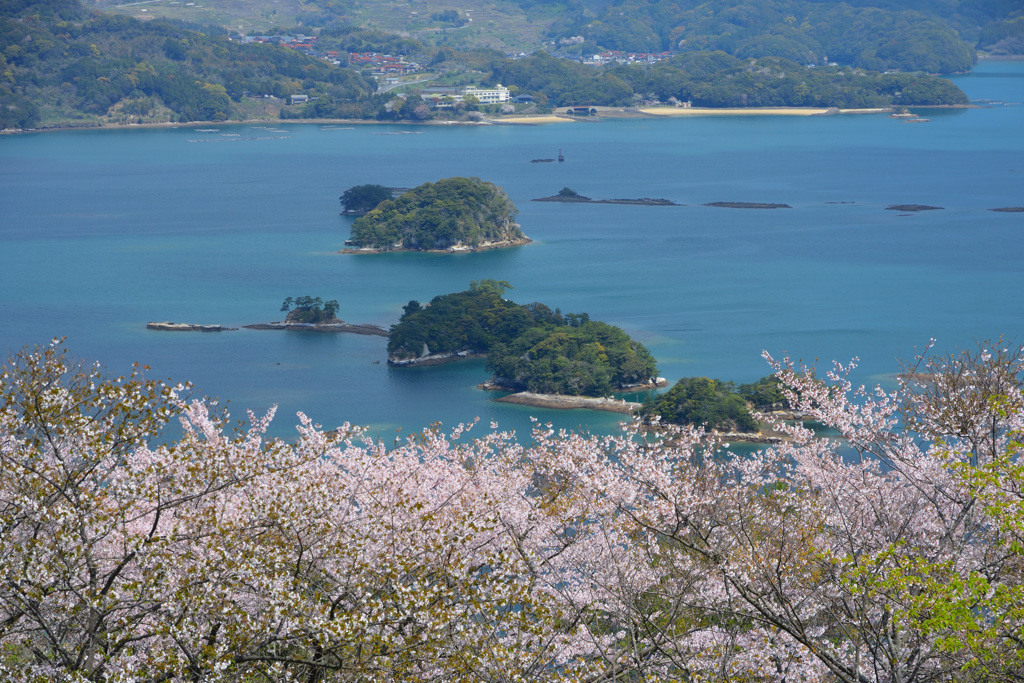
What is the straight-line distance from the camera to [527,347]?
134ft

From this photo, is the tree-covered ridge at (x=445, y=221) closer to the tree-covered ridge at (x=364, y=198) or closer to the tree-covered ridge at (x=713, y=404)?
the tree-covered ridge at (x=364, y=198)

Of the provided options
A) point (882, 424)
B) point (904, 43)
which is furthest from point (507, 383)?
point (904, 43)

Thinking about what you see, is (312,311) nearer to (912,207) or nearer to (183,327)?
(183,327)

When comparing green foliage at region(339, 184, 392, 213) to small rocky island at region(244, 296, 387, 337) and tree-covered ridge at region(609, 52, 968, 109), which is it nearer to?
small rocky island at region(244, 296, 387, 337)

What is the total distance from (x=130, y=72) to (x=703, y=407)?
13393cm

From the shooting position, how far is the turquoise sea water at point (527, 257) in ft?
143

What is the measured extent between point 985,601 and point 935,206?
256ft

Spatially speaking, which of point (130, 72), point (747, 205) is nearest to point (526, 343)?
point (747, 205)

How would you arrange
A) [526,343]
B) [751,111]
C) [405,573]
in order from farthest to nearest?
[751,111], [526,343], [405,573]

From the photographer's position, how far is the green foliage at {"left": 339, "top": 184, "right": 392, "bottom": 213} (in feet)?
261

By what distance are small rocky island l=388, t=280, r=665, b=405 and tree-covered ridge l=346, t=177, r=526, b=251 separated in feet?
64.7

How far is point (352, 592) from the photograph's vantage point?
8070 mm

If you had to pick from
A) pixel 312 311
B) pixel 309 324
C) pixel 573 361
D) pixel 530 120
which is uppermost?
pixel 530 120

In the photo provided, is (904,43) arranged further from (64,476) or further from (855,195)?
(64,476)
